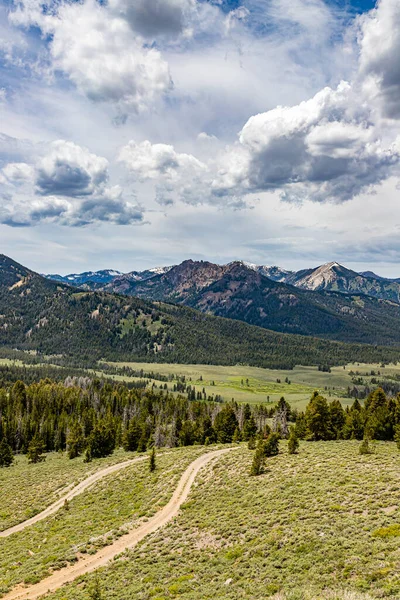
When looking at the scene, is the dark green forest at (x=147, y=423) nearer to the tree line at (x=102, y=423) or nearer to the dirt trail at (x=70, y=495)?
the tree line at (x=102, y=423)

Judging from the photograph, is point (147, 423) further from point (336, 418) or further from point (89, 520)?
point (89, 520)

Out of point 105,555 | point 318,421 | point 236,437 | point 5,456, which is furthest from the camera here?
point 5,456

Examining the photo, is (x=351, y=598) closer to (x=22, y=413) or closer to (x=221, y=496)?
(x=221, y=496)

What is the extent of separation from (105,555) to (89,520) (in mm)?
14064

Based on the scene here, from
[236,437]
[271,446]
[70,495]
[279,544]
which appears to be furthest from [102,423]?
[279,544]

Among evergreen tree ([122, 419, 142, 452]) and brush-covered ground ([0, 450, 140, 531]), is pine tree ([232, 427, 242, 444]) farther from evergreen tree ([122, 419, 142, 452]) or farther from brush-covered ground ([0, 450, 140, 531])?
brush-covered ground ([0, 450, 140, 531])

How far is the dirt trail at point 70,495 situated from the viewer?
53.1 meters

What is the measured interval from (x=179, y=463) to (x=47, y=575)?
123ft

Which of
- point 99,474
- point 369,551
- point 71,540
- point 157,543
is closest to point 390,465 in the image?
point 369,551

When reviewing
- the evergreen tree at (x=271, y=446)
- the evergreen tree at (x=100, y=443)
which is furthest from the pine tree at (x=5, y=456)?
the evergreen tree at (x=271, y=446)

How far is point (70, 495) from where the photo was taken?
63094 mm

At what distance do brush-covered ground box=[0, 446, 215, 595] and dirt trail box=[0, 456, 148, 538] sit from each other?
2140 millimetres

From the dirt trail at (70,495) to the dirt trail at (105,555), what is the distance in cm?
2107

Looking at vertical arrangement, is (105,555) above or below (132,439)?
above
